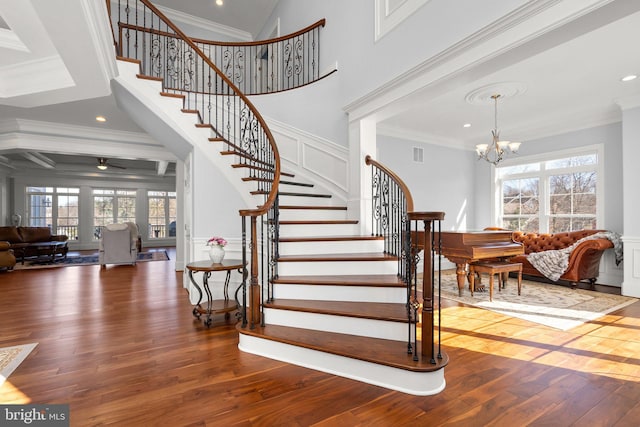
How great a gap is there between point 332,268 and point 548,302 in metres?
3.24

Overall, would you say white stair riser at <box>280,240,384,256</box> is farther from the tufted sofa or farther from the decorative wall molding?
the tufted sofa

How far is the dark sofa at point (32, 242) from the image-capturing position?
25.9 feet

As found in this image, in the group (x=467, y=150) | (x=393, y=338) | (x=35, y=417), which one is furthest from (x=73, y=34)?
(x=467, y=150)

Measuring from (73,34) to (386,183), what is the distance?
351 centimetres

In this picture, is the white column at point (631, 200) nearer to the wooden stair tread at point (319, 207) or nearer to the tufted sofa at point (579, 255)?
the tufted sofa at point (579, 255)

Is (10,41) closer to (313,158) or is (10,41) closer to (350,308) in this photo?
(313,158)

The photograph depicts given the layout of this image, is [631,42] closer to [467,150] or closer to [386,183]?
[386,183]

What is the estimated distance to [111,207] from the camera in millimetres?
12227

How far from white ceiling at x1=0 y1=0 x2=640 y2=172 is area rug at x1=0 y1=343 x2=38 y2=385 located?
273 centimetres

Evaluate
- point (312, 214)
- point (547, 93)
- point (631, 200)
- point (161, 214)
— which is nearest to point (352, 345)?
point (312, 214)

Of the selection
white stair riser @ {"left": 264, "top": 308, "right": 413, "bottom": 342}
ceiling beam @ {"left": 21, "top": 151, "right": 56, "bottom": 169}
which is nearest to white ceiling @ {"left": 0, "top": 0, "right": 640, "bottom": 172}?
white stair riser @ {"left": 264, "top": 308, "right": 413, "bottom": 342}

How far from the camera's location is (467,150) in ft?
24.8

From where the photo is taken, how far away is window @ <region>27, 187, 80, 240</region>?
1094 cm

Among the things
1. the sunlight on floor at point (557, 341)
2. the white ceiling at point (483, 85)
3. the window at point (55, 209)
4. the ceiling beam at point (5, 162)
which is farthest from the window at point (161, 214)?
the sunlight on floor at point (557, 341)
